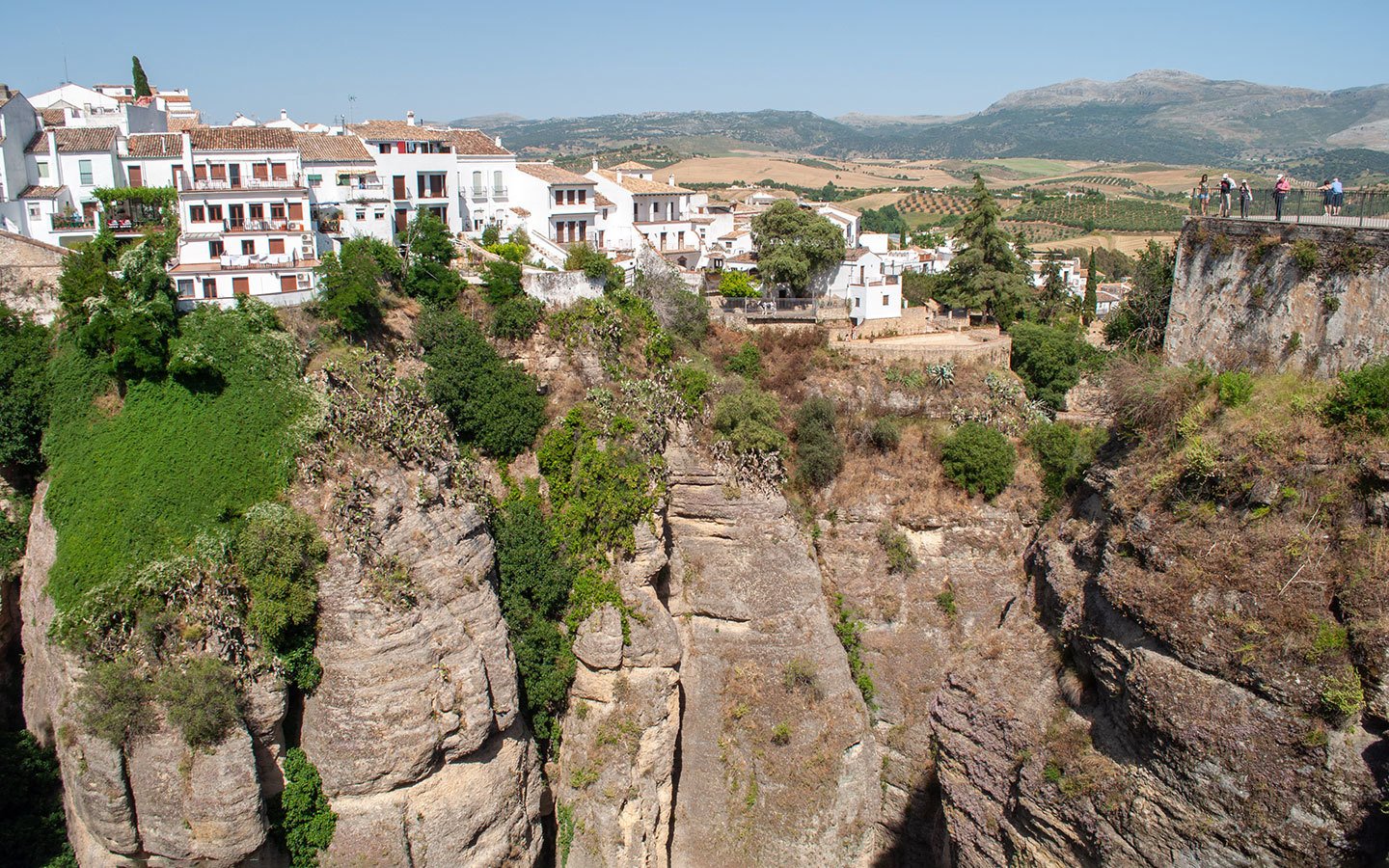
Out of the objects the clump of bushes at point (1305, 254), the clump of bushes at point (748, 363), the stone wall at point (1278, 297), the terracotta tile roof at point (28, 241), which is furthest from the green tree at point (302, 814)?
the clump of bushes at point (1305, 254)

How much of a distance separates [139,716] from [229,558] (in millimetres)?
3081

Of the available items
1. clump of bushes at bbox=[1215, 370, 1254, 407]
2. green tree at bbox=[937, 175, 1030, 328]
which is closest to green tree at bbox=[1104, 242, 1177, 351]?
clump of bushes at bbox=[1215, 370, 1254, 407]

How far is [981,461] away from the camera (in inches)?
979

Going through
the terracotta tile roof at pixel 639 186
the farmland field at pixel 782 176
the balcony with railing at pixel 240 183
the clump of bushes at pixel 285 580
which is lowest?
the clump of bushes at pixel 285 580

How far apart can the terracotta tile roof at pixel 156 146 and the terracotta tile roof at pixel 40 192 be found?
7.29 ft

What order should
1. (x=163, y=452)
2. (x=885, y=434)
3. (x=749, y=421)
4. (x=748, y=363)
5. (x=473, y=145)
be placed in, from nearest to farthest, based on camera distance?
(x=163, y=452)
(x=749, y=421)
(x=885, y=434)
(x=748, y=363)
(x=473, y=145)

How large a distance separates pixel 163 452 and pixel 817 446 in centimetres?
1554

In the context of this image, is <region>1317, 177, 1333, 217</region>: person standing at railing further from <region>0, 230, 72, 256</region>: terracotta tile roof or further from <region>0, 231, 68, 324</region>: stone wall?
<region>0, 230, 72, 256</region>: terracotta tile roof

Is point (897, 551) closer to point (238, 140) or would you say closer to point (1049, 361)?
point (1049, 361)

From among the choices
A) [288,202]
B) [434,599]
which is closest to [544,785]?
[434,599]

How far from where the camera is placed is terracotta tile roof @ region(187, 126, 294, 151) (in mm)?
26609

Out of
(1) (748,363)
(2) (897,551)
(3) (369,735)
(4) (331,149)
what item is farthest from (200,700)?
(4) (331,149)

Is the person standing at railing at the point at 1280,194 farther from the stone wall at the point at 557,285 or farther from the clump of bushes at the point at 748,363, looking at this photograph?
the stone wall at the point at 557,285

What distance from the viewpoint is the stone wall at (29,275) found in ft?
71.3
